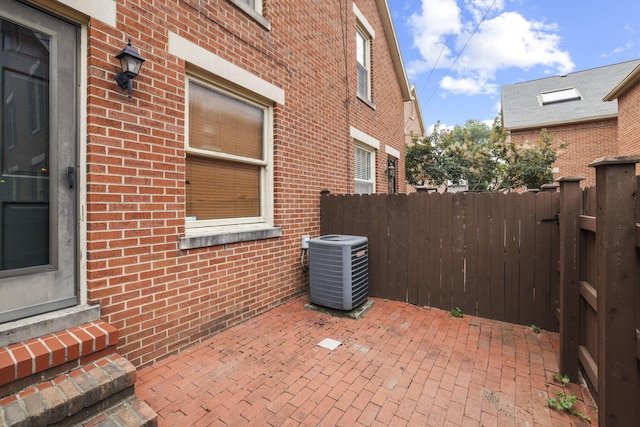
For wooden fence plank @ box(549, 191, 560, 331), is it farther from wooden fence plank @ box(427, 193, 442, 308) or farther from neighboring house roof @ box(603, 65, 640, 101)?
neighboring house roof @ box(603, 65, 640, 101)

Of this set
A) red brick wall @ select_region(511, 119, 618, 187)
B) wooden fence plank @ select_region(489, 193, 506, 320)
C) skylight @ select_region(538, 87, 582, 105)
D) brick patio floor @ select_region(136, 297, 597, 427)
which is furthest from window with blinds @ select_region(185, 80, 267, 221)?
skylight @ select_region(538, 87, 582, 105)

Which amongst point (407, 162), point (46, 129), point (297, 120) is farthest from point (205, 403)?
point (407, 162)

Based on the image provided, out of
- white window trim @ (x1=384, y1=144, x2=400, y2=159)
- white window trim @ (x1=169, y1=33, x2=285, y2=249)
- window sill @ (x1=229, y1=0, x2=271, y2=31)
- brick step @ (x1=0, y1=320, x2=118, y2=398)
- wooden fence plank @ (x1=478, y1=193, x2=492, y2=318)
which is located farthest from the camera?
white window trim @ (x1=384, y1=144, x2=400, y2=159)

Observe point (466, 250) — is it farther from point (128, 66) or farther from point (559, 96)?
point (559, 96)

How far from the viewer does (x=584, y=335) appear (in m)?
2.45

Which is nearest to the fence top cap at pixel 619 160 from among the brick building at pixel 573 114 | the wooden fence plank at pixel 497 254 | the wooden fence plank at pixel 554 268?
the wooden fence plank at pixel 554 268

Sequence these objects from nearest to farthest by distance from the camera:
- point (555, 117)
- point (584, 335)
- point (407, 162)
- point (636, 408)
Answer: point (636, 408)
point (584, 335)
point (407, 162)
point (555, 117)

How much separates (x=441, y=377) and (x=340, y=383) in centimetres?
87

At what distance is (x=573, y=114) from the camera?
16.1 m

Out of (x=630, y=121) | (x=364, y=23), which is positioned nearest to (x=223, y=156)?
(x=364, y=23)

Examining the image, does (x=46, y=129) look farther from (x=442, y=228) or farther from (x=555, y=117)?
(x=555, y=117)

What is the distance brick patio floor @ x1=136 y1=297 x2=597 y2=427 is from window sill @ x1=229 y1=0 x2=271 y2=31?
389cm

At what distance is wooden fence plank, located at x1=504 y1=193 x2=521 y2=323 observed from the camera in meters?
3.70

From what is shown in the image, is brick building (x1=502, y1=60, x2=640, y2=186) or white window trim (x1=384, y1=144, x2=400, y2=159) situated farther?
brick building (x1=502, y1=60, x2=640, y2=186)
